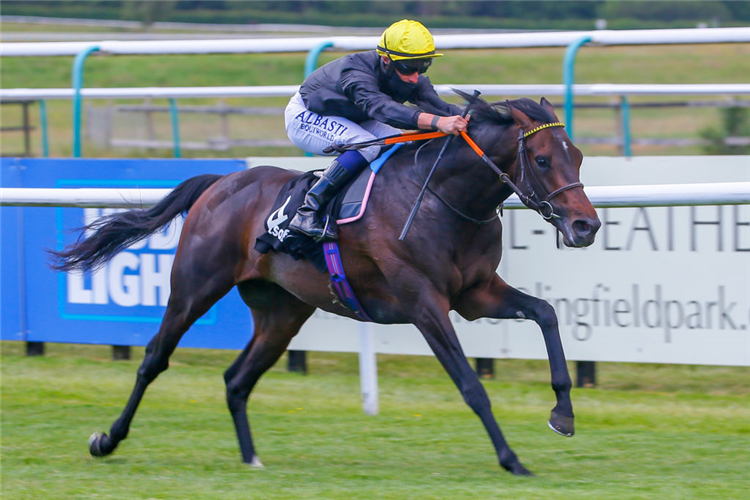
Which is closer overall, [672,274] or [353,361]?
[672,274]

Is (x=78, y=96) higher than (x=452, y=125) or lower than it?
higher

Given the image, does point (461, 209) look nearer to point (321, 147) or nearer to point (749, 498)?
point (321, 147)

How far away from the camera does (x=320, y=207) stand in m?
4.30

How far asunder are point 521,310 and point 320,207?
95cm

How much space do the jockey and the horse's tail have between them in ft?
2.23

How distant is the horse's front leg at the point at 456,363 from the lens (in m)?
3.88

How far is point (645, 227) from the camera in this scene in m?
5.50

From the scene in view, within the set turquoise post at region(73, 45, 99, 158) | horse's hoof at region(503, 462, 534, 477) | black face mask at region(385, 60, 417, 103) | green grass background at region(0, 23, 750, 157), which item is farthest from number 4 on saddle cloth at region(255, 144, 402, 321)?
green grass background at region(0, 23, 750, 157)

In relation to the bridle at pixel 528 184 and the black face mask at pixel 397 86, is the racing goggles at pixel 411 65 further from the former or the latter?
the bridle at pixel 528 184

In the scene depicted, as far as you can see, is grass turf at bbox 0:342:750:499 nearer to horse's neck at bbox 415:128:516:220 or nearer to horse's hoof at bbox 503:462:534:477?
horse's hoof at bbox 503:462:534:477

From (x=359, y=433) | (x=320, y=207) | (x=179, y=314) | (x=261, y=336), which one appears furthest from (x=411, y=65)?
(x=359, y=433)

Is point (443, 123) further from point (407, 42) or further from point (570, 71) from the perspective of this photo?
point (570, 71)

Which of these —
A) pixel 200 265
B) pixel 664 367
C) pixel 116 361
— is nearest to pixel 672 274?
pixel 664 367

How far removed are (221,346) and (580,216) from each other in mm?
3259
